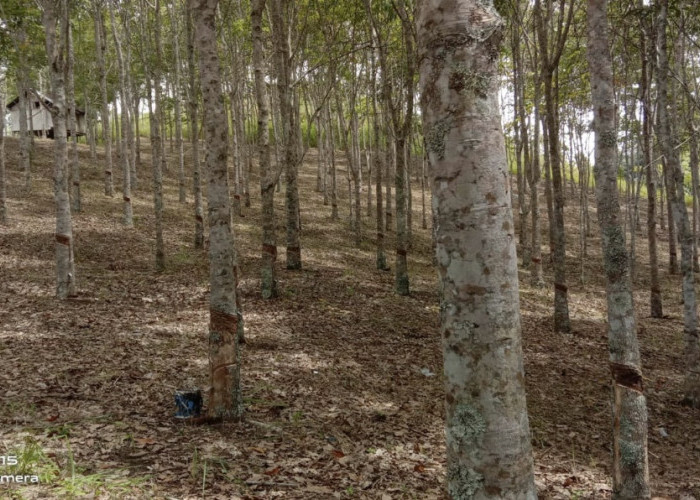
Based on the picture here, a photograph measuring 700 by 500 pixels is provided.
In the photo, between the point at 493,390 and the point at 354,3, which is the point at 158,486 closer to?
the point at 493,390

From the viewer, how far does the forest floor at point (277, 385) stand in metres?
4.15

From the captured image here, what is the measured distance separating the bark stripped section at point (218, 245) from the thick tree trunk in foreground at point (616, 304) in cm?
365

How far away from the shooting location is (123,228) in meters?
15.5

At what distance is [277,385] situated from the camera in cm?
632

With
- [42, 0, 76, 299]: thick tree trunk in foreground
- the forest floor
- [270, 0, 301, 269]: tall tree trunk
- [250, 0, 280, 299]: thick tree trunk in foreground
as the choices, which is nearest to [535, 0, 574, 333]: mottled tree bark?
the forest floor

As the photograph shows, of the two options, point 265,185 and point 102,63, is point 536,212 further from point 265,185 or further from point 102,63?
point 102,63

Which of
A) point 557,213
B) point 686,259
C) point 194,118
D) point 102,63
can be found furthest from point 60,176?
point 686,259

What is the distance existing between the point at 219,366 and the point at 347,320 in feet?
17.0

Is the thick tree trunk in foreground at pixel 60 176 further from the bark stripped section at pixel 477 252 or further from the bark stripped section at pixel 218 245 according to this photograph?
the bark stripped section at pixel 477 252

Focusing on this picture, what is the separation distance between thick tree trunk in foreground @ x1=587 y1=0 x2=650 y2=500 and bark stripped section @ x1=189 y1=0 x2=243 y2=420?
12.0 feet

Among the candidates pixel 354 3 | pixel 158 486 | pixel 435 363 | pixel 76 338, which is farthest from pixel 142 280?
pixel 354 3

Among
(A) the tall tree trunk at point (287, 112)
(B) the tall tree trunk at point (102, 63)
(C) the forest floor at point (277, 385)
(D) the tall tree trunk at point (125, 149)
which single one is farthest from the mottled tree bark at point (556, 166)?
(B) the tall tree trunk at point (102, 63)

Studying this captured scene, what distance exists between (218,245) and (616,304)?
12.9 feet

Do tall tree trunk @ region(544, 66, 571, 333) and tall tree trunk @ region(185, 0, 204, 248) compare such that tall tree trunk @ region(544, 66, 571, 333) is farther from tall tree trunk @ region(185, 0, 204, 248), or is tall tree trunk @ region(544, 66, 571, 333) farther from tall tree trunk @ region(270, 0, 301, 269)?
tall tree trunk @ region(185, 0, 204, 248)
